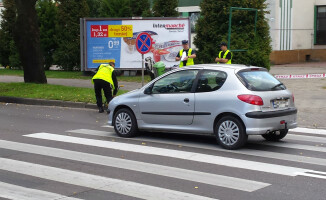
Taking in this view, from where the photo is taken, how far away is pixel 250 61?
77.9 feet

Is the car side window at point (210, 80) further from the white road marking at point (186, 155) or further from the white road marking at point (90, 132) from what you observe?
the white road marking at point (90, 132)

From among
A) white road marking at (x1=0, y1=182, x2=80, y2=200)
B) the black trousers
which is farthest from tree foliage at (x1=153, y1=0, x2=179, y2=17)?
white road marking at (x1=0, y1=182, x2=80, y2=200)

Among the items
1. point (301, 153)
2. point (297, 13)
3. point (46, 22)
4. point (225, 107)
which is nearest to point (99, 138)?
point (225, 107)

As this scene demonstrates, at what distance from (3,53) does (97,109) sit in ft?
79.3

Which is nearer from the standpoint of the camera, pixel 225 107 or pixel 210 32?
pixel 225 107

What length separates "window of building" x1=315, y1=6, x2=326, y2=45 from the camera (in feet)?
138

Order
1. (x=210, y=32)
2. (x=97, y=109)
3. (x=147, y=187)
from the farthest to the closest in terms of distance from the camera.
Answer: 1. (x=210, y=32)
2. (x=97, y=109)
3. (x=147, y=187)

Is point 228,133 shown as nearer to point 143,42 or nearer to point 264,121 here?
point 264,121

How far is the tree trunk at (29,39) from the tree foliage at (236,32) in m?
8.23

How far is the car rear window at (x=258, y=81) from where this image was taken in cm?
923

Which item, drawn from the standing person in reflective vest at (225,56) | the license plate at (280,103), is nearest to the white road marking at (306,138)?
the license plate at (280,103)

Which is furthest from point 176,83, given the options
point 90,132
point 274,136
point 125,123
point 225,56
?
point 225,56

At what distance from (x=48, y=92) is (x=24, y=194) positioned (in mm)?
12239

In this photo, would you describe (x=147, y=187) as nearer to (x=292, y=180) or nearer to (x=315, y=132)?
(x=292, y=180)
